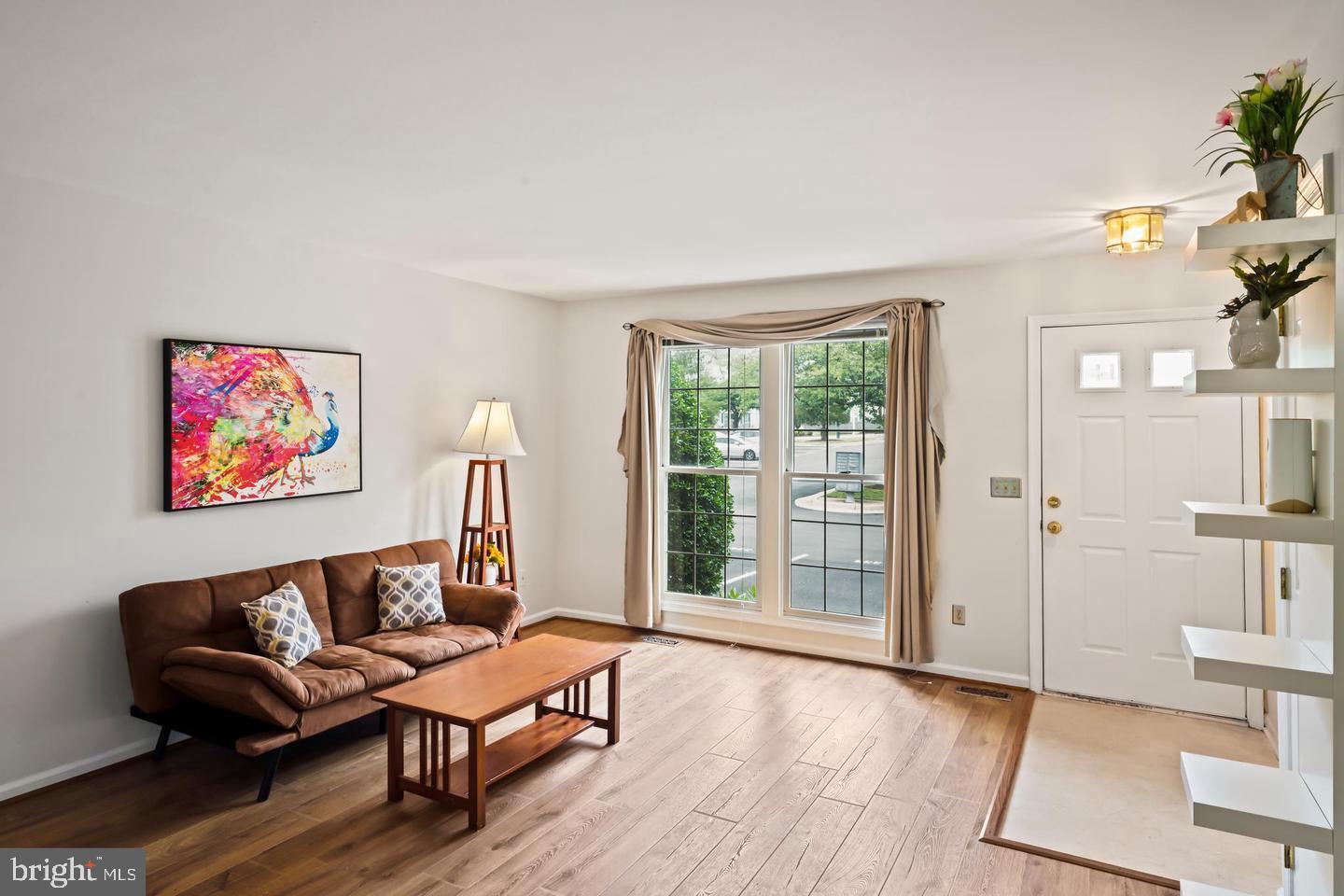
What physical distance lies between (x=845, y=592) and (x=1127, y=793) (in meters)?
2.05

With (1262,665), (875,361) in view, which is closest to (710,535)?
Answer: (875,361)

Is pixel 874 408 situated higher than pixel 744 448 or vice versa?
pixel 874 408

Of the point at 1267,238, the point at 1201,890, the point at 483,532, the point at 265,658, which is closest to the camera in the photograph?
the point at 1267,238

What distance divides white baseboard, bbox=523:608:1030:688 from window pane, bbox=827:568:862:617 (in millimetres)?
267

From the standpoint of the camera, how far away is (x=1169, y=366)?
4.05 m

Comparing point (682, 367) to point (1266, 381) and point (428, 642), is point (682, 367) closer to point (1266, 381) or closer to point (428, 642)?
point (428, 642)

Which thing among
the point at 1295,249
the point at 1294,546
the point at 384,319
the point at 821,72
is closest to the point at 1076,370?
the point at 1294,546

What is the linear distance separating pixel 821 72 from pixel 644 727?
296 centimetres

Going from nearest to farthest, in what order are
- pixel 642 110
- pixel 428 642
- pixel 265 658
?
pixel 642 110
pixel 265 658
pixel 428 642

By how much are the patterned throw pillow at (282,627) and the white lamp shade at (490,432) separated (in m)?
1.49

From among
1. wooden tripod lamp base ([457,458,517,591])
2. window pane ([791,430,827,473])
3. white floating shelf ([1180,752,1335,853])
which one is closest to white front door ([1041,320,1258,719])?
window pane ([791,430,827,473])

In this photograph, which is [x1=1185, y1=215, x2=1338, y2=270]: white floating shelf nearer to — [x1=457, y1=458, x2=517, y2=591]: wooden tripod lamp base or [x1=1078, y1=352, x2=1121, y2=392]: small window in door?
[x1=1078, y1=352, x2=1121, y2=392]: small window in door

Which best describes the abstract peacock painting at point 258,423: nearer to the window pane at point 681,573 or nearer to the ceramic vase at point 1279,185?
the window pane at point 681,573

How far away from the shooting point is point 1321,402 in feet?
6.15
